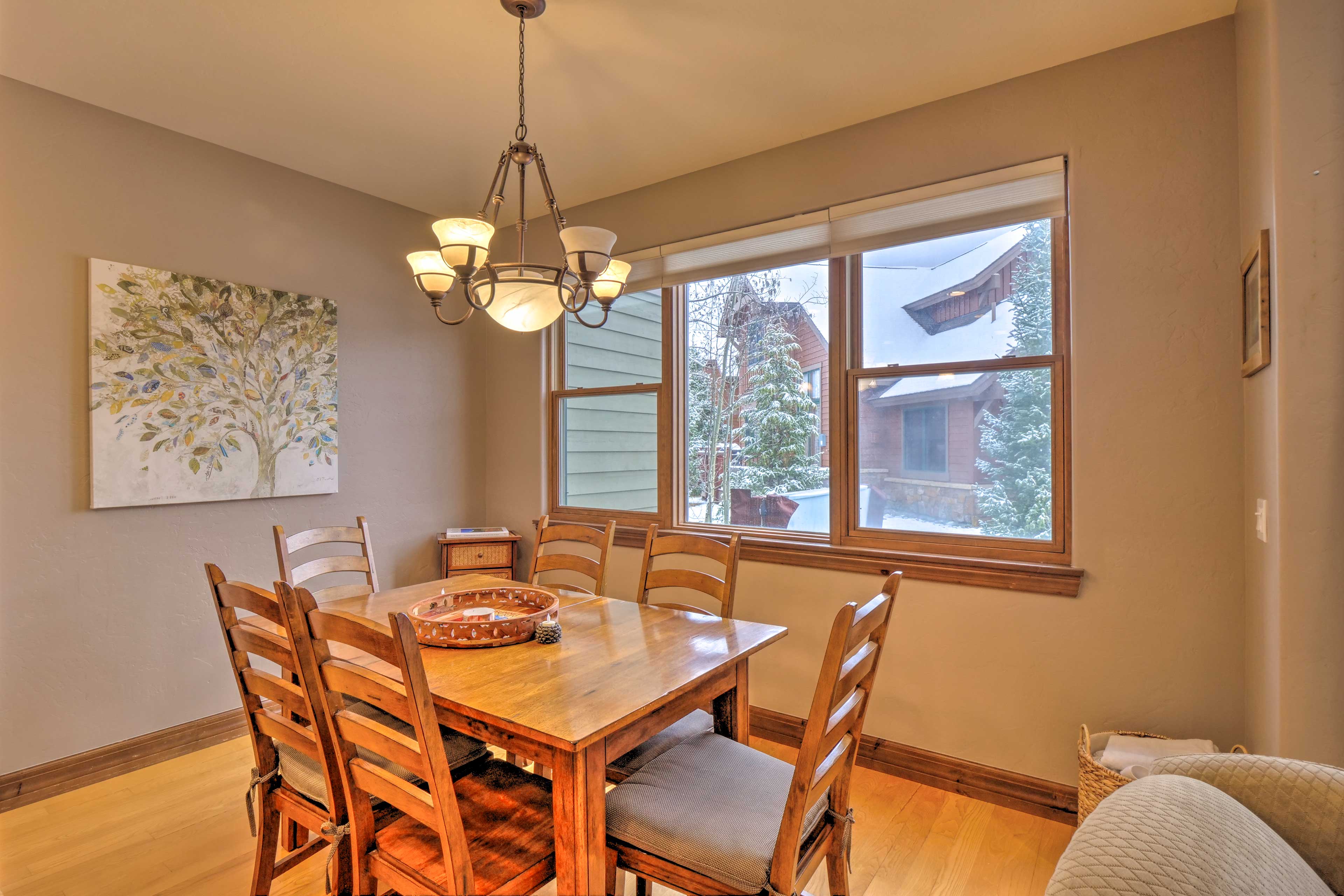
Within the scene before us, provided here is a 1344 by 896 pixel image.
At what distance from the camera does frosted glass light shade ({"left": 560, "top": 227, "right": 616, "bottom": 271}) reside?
171cm

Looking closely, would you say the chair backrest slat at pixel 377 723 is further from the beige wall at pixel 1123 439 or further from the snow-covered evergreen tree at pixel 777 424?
the snow-covered evergreen tree at pixel 777 424

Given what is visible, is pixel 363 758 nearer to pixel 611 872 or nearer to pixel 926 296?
pixel 611 872

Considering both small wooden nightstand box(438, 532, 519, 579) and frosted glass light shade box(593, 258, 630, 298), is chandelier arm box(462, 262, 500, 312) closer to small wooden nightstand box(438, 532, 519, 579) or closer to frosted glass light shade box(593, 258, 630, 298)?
frosted glass light shade box(593, 258, 630, 298)

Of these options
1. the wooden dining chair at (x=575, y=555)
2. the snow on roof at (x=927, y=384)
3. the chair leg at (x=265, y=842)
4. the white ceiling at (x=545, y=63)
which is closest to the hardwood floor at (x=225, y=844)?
the chair leg at (x=265, y=842)

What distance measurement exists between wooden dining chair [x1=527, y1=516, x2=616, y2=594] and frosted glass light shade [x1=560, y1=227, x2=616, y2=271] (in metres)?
1.04

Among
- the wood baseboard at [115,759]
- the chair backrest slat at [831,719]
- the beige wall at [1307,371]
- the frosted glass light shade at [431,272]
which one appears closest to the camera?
the chair backrest slat at [831,719]

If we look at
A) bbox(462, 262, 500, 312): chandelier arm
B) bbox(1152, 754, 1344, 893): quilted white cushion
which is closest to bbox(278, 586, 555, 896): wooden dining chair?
bbox(462, 262, 500, 312): chandelier arm

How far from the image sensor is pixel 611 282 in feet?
6.58

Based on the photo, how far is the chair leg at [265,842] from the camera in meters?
1.62

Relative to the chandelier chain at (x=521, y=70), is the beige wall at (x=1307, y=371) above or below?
below

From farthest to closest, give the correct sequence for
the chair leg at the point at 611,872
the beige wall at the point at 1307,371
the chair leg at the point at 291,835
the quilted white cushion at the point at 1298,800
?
the chair leg at the point at 291,835
the beige wall at the point at 1307,371
the chair leg at the point at 611,872
the quilted white cushion at the point at 1298,800

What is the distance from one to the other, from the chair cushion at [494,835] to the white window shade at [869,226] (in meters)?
2.26

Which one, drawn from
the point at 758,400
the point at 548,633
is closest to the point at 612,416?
the point at 758,400

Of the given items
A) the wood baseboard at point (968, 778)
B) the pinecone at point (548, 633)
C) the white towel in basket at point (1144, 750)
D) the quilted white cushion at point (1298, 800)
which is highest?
the pinecone at point (548, 633)
